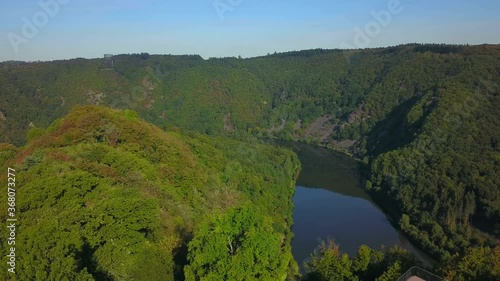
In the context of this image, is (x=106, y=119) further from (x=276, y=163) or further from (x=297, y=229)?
(x=276, y=163)

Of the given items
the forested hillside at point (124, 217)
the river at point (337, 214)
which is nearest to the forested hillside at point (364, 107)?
the river at point (337, 214)

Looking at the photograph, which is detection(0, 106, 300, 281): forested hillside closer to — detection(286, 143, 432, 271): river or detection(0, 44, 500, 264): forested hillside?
detection(286, 143, 432, 271): river

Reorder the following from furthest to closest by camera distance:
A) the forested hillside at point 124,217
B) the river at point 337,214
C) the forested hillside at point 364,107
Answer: the forested hillside at point 364,107
the river at point 337,214
the forested hillside at point 124,217

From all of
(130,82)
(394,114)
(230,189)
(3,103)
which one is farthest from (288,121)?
(230,189)

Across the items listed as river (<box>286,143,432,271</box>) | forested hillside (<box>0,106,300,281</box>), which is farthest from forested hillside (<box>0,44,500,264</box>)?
forested hillside (<box>0,106,300,281</box>)

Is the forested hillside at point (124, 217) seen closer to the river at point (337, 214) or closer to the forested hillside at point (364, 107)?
the river at point (337, 214)

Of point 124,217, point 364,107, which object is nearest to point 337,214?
point 124,217

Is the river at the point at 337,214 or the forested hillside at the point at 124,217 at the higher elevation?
the forested hillside at the point at 124,217
